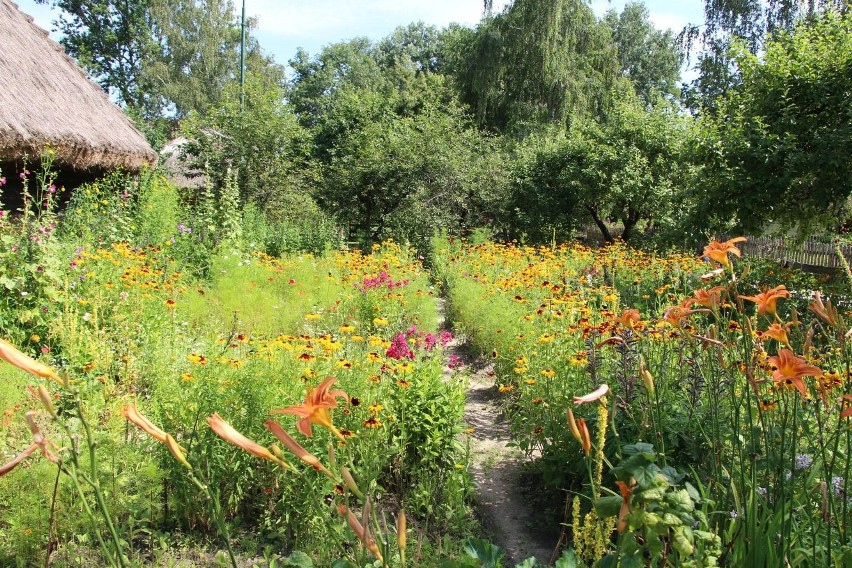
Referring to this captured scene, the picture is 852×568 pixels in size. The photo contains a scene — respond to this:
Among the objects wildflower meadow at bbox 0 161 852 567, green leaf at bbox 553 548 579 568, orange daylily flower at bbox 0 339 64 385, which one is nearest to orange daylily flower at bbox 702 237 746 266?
wildflower meadow at bbox 0 161 852 567

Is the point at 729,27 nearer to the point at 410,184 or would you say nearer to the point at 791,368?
the point at 410,184

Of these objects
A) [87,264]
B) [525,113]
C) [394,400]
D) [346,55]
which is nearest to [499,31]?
[525,113]

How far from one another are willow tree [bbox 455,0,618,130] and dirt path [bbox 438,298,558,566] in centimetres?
1411

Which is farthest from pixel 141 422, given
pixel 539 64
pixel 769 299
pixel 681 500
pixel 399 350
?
pixel 539 64

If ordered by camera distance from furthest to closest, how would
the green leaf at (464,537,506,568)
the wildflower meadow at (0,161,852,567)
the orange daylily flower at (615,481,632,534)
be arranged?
the green leaf at (464,537,506,568)
the wildflower meadow at (0,161,852,567)
the orange daylily flower at (615,481,632,534)

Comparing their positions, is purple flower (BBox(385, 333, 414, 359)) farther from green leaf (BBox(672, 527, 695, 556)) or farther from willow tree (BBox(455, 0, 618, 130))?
willow tree (BBox(455, 0, 618, 130))

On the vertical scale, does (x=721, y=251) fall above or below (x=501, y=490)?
above

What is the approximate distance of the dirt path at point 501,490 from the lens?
9.19ft

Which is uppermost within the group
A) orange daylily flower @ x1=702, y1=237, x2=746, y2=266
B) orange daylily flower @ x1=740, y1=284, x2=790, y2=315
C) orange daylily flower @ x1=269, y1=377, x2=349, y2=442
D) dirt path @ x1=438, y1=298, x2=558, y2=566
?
orange daylily flower @ x1=702, y1=237, x2=746, y2=266

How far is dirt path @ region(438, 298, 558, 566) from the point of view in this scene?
110 inches

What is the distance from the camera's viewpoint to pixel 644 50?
1182 inches

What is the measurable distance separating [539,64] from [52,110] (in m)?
12.7

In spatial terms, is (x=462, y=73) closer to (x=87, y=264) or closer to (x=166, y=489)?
(x=87, y=264)

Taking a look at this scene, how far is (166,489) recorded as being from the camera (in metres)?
2.52
